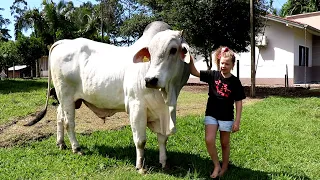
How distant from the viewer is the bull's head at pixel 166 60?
355 centimetres

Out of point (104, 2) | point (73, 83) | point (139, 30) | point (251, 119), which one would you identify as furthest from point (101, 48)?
point (104, 2)

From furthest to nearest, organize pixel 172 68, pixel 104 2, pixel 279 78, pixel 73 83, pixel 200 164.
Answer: pixel 104 2 → pixel 279 78 → pixel 73 83 → pixel 200 164 → pixel 172 68

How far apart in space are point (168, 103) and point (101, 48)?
4.48ft

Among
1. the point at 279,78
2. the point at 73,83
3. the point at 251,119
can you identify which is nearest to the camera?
the point at 73,83

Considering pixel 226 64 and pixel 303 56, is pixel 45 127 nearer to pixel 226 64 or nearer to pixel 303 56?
pixel 226 64

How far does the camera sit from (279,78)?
18.6 m

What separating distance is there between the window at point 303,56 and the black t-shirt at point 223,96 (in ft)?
55.7

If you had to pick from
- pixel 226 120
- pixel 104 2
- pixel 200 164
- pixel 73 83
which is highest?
pixel 104 2

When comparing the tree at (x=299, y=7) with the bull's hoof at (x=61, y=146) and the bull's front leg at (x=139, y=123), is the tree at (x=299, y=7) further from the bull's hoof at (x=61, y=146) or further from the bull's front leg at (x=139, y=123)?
the bull's front leg at (x=139, y=123)

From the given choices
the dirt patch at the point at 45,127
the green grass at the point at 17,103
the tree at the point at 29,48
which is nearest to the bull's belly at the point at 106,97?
the dirt patch at the point at 45,127

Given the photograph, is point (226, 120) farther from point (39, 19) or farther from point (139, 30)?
point (39, 19)

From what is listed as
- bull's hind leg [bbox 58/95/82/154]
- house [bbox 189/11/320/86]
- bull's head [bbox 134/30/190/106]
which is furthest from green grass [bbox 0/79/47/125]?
house [bbox 189/11/320/86]

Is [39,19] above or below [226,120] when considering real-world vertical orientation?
above

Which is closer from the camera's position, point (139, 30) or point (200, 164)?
Answer: point (200, 164)
